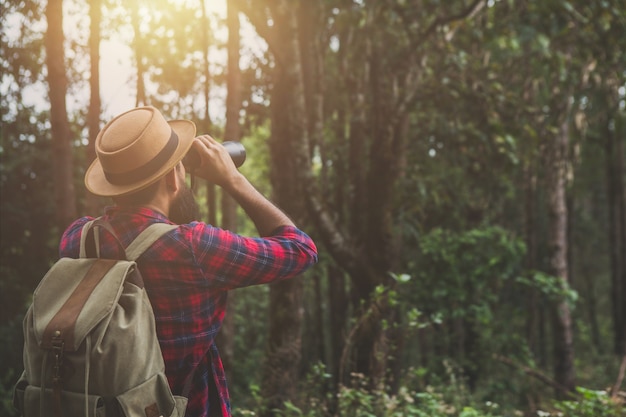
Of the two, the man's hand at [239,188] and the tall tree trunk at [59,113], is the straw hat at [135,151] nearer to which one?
the man's hand at [239,188]

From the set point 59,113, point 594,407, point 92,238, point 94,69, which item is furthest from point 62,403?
point 94,69

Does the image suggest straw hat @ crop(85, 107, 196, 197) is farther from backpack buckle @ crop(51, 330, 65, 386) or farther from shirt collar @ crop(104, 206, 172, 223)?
backpack buckle @ crop(51, 330, 65, 386)

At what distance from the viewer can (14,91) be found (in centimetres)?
1151

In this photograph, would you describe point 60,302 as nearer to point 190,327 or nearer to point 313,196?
point 190,327

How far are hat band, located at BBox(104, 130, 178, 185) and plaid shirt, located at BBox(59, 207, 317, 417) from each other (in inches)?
4.5

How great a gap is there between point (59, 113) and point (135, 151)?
5.51m

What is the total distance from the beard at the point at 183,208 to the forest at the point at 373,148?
2.85 meters

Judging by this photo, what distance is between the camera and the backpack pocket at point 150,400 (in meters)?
1.90

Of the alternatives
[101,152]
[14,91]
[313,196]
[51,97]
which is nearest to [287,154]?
[313,196]

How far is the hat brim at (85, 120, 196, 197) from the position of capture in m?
2.23

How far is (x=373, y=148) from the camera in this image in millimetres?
9172

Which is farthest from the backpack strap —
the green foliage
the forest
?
the green foliage

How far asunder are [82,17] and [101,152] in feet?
28.5

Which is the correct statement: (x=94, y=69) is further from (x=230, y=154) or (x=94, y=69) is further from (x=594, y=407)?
(x=594, y=407)
